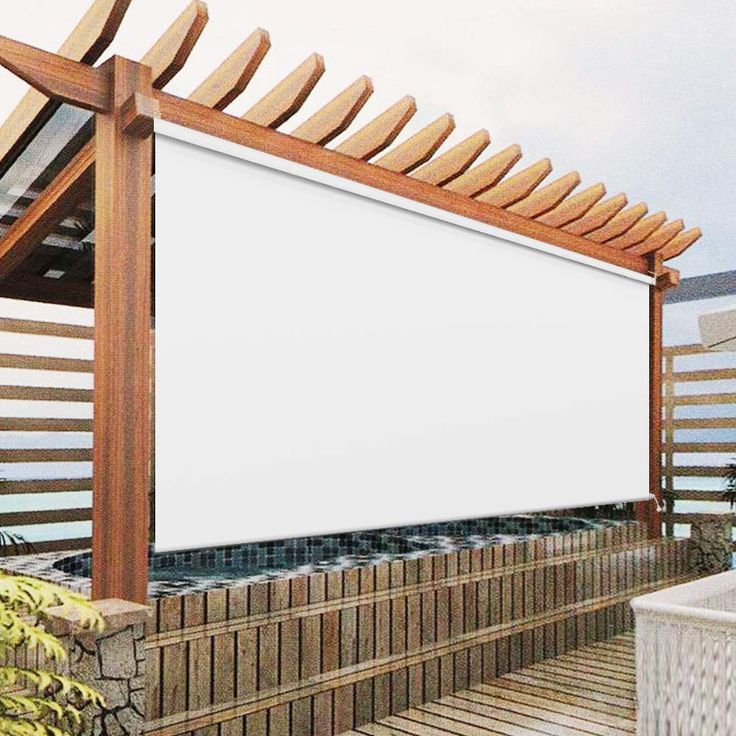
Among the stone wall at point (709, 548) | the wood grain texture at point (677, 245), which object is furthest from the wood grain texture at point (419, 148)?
the stone wall at point (709, 548)

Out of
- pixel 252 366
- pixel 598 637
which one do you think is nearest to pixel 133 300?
pixel 252 366

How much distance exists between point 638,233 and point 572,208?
1.06m

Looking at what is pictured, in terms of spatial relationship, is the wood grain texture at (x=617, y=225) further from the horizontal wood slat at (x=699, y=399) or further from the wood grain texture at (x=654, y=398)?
the horizontal wood slat at (x=699, y=399)

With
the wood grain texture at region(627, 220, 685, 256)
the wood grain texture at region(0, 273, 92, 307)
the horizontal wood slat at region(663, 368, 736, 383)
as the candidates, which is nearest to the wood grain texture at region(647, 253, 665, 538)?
the wood grain texture at region(627, 220, 685, 256)

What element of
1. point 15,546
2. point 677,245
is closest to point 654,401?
point 677,245

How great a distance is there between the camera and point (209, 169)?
4.38 metres

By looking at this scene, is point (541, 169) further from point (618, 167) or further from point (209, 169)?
point (618, 167)

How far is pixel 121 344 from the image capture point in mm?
3949

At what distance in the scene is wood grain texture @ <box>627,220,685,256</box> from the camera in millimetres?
7570

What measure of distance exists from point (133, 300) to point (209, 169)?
0.81 m

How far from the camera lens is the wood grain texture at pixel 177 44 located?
152 inches

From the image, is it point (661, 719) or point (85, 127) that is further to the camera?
point (85, 127)

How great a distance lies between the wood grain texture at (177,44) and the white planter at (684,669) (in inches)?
119

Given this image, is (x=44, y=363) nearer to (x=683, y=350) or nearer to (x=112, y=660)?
(x=112, y=660)
